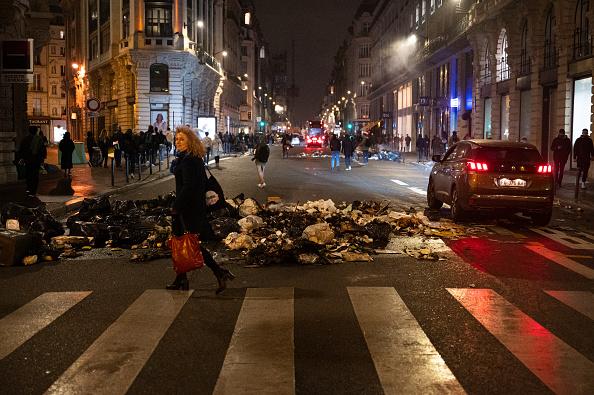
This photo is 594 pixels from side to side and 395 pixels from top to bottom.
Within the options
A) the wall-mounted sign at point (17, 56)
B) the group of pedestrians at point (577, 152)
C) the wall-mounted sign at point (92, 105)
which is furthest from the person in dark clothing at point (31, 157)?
the group of pedestrians at point (577, 152)

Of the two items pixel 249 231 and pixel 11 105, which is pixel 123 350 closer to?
pixel 249 231

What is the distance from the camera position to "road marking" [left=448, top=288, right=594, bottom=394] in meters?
4.92

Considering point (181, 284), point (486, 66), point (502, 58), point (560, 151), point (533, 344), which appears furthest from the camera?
point (486, 66)

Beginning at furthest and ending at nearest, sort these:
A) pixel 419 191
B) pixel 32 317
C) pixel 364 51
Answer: pixel 364 51 < pixel 419 191 < pixel 32 317

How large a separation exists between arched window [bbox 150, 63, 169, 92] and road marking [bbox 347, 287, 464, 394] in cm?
5068

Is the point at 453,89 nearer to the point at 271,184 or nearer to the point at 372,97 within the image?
the point at 271,184

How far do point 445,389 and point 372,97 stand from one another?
325ft

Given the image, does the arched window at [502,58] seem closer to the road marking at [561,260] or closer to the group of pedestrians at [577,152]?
the group of pedestrians at [577,152]

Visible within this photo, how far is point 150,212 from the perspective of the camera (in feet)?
43.6

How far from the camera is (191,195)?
299 inches

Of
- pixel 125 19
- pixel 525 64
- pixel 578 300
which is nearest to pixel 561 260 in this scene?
pixel 578 300

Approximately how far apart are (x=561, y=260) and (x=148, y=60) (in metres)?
49.6

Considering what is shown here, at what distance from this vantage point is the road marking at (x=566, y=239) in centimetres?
1138

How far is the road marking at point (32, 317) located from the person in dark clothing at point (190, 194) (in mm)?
1199
